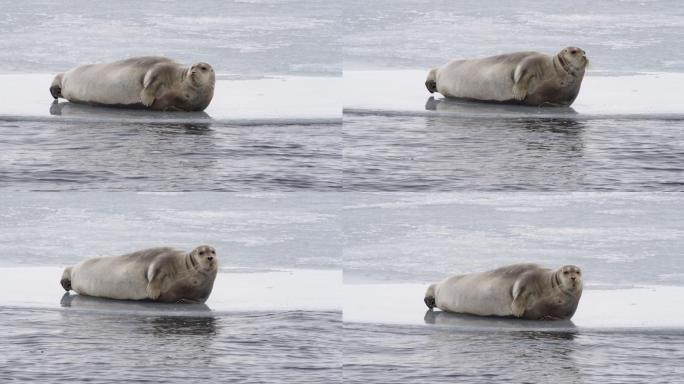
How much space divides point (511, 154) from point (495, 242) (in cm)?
520

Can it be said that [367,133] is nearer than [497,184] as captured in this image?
No

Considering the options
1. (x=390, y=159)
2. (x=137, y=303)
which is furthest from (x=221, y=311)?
(x=390, y=159)

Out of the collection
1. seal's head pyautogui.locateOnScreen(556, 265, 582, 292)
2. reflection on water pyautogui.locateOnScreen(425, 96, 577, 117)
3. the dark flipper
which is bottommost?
the dark flipper

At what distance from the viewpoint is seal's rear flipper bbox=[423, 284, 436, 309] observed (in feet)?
44.0

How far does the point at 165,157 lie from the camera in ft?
40.5

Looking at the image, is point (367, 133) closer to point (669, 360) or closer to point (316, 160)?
point (316, 160)

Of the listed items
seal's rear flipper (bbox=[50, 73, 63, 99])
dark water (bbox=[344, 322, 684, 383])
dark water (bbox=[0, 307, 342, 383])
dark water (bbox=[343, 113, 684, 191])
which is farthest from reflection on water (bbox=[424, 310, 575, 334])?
seal's rear flipper (bbox=[50, 73, 63, 99])

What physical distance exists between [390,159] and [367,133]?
66cm

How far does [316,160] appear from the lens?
1269 cm

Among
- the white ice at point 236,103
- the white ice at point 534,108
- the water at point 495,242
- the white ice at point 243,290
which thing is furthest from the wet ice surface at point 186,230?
the white ice at point 534,108

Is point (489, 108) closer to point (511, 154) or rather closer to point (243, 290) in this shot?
point (511, 154)

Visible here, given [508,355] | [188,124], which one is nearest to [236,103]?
[188,124]

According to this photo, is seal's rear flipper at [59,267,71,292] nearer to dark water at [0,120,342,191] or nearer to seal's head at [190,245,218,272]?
seal's head at [190,245,218,272]

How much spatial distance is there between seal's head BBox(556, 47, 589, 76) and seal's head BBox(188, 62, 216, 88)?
283 centimetres
